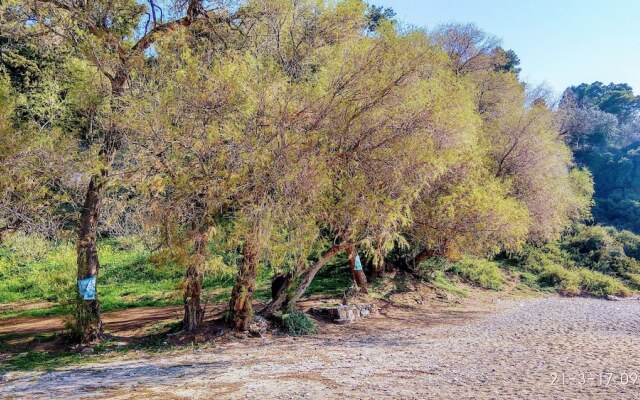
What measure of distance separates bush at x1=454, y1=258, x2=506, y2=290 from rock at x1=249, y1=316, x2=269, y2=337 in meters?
12.5

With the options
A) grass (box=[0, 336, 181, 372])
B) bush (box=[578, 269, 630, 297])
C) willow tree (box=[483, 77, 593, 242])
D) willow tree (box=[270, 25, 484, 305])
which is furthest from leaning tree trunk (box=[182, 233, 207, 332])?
bush (box=[578, 269, 630, 297])

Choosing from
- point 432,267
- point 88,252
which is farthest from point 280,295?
point 432,267

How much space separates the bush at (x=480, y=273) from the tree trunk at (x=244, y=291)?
13022 millimetres

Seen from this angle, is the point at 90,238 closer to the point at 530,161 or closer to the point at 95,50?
the point at 95,50

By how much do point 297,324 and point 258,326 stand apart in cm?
96

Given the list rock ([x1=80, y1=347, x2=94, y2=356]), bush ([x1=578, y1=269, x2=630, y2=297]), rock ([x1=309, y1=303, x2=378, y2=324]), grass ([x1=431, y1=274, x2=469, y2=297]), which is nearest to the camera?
rock ([x1=80, y1=347, x2=94, y2=356])

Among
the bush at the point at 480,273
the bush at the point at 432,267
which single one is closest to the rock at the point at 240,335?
the bush at the point at 432,267

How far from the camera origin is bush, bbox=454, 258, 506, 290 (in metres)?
21.0

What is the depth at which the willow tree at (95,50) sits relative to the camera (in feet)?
29.0

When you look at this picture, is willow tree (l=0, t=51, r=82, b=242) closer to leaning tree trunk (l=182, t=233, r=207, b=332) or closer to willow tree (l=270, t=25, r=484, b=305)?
leaning tree trunk (l=182, t=233, r=207, b=332)

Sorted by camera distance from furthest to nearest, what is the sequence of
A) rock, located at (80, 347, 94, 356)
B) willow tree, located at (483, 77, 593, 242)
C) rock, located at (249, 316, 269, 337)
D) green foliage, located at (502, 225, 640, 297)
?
green foliage, located at (502, 225, 640, 297), willow tree, located at (483, 77, 593, 242), rock, located at (249, 316, 269, 337), rock, located at (80, 347, 94, 356)

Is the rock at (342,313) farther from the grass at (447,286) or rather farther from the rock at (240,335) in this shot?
the grass at (447,286)

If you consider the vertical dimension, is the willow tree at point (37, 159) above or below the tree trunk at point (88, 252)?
above

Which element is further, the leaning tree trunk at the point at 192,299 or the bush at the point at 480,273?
the bush at the point at 480,273
